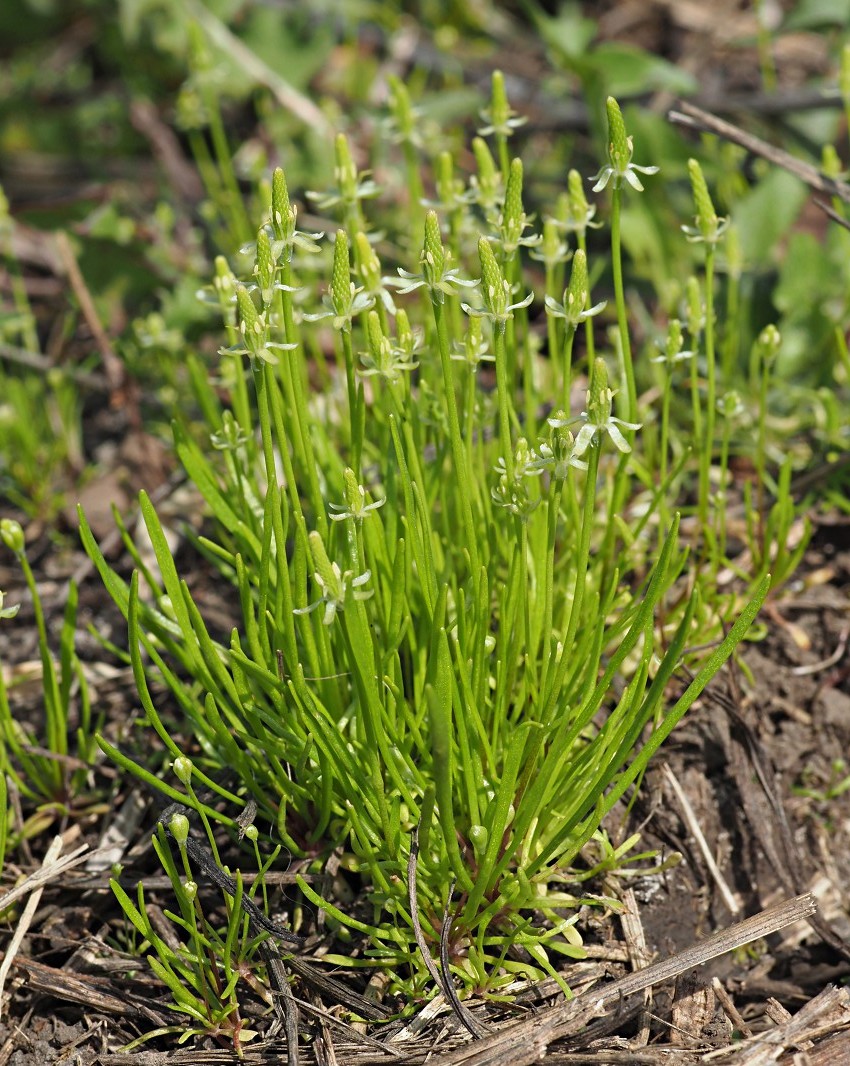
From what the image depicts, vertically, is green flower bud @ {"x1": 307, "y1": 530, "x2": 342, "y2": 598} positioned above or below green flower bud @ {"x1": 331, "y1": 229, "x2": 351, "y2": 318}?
below

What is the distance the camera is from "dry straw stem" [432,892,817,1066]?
1.85 metres

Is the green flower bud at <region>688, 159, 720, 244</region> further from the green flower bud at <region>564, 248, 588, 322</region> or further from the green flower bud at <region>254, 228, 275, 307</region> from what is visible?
the green flower bud at <region>254, 228, 275, 307</region>

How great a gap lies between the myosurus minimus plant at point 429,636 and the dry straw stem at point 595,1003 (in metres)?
0.06

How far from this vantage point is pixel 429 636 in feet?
6.82

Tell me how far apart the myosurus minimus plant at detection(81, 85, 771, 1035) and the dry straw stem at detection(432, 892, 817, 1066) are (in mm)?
64

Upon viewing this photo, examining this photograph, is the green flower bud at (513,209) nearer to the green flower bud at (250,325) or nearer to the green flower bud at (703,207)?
the green flower bud at (703,207)

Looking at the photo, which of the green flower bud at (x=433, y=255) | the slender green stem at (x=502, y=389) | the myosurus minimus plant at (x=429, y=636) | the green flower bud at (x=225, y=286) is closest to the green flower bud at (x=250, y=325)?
the myosurus minimus plant at (x=429, y=636)

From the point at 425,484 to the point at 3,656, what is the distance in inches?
55.6

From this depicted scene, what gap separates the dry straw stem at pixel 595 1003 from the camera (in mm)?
1846

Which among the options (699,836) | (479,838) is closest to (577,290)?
(479,838)

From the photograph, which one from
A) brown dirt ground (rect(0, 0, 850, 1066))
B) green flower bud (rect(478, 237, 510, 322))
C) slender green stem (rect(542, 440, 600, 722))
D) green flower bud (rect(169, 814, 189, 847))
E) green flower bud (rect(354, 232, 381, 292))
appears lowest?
brown dirt ground (rect(0, 0, 850, 1066))

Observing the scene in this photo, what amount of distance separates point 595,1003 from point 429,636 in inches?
28.8

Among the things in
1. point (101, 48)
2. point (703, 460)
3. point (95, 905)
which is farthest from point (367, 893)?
point (101, 48)

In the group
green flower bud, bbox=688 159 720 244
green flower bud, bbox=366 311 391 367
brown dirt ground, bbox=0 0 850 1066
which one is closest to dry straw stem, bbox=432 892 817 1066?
brown dirt ground, bbox=0 0 850 1066
